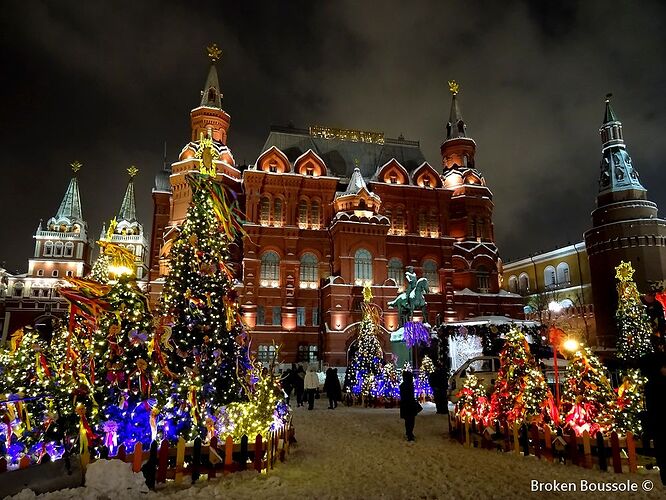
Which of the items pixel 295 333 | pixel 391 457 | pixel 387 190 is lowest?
pixel 391 457

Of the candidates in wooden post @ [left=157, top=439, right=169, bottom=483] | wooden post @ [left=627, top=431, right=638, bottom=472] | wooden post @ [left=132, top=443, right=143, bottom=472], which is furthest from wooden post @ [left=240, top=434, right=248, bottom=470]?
wooden post @ [left=627, top=431, right=638, bottom=472]

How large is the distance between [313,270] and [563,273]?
35.1m

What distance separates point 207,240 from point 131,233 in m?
65.6

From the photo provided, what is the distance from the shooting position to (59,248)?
6544 centimetres

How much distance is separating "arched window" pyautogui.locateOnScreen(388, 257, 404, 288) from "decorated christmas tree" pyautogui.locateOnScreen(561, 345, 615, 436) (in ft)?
99.7

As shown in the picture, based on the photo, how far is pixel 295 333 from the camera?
3697 centimetres

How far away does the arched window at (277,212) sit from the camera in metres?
39.8

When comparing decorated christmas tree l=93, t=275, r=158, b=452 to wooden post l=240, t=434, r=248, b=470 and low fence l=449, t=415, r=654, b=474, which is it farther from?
low fence l=449, t=415, r=654, b=474

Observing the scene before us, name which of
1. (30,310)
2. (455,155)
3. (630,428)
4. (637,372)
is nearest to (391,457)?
(630,428)

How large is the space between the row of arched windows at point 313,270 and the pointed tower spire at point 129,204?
43.2 meters

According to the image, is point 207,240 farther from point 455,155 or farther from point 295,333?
point 455,155

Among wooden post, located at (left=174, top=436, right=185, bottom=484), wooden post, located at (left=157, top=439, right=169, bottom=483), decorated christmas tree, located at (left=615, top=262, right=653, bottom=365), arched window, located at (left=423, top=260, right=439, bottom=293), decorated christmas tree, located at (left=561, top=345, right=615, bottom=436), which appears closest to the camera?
wooden post, located at (left=157, top=439, right=169, bottom=483)

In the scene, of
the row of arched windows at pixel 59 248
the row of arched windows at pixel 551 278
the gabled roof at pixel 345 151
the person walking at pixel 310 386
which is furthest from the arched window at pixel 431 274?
the row of arched windows at pixel 59 248

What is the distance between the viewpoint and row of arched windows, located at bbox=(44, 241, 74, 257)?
65.3 m
